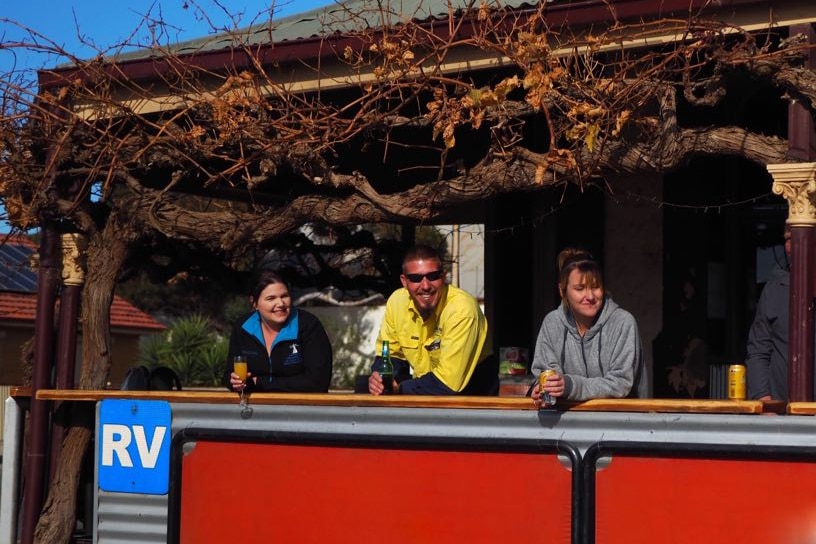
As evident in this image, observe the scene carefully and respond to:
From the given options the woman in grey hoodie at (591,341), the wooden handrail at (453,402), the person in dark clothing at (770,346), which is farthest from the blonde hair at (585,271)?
the person in dark clothing at (770,346)

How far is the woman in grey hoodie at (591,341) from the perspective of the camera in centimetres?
527

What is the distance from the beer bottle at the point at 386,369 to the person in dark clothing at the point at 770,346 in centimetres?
180

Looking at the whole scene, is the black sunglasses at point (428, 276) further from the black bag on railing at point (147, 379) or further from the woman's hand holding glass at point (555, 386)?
the black bag on railing at point (147, 379)

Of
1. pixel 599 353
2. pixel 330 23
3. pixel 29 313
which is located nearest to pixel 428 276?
pixel 599 353

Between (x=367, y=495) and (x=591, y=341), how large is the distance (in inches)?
47.2

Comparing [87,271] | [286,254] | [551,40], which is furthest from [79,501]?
[286,254]

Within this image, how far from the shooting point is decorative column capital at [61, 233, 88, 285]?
8078 mm

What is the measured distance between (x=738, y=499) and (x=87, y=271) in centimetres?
496

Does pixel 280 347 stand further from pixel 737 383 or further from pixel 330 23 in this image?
pixel 737 383

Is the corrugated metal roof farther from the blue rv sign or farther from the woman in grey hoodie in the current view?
the blue rv sign

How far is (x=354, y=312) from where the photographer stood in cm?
4153

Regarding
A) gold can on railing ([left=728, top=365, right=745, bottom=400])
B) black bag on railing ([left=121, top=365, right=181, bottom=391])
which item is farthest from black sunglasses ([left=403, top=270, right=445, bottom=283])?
black bag on railing ([left=121, top=365, right=181, bottom=391])

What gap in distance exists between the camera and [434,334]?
611 cm

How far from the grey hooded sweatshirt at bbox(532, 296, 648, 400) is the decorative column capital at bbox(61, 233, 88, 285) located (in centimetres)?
377
